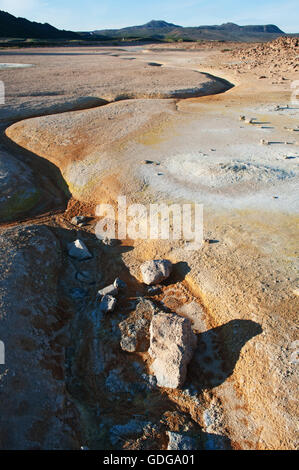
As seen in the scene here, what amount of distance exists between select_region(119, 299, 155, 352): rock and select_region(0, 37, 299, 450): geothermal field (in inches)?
1.0

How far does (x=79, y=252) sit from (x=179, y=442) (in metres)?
4.37

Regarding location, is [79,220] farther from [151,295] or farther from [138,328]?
[138,328]

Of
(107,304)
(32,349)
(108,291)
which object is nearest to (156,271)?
(108,291)

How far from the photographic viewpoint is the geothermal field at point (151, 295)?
4.32 meters

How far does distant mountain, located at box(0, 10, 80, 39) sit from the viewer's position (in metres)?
71.1

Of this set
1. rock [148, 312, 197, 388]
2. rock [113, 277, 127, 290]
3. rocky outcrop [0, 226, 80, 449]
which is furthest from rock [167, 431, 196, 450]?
rock [113, 277, 127, 290]

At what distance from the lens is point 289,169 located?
879 centimetres

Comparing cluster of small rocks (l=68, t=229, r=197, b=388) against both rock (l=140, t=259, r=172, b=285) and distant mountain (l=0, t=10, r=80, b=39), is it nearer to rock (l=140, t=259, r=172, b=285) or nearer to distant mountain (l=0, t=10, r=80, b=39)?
rock (l=140, t=259, r=172, b=285)

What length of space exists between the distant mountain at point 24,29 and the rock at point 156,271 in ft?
266

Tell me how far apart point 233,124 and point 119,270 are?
27.9ft

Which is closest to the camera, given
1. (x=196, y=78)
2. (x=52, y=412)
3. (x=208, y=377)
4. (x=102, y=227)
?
(x=52, y=412)
